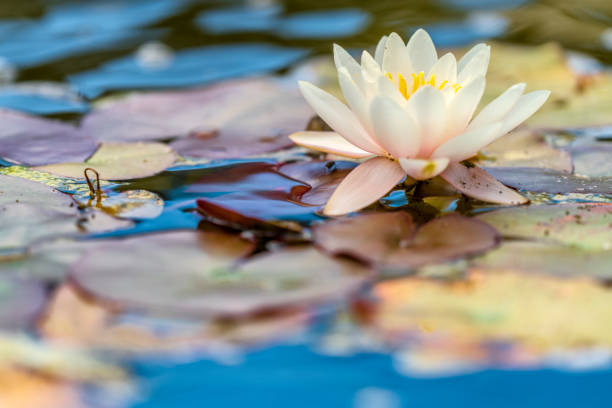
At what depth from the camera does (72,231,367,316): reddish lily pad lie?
1027 millimetres

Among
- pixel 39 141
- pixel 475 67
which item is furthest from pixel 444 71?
pixel 39 141

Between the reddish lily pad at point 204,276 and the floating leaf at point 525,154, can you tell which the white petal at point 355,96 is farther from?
the floating leaf at point 525,154

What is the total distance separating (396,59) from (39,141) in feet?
3.44

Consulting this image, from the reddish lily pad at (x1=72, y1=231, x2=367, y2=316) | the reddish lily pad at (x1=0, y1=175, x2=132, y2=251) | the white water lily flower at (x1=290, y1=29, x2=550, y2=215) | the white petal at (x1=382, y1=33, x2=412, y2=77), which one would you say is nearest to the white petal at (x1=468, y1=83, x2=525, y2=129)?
the white water lily flower at (x1=290, y1=29, x2=550, y2=215)

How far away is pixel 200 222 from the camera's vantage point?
1.35m

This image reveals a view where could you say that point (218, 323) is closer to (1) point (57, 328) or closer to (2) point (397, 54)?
(1) point (57, 328)

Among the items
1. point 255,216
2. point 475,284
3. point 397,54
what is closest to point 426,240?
point 475,284

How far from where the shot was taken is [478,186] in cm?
139

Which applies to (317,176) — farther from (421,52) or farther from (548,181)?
Result: (548,181)

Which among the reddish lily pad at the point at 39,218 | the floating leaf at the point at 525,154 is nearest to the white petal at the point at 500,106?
the floating leaf at the point at 525,154

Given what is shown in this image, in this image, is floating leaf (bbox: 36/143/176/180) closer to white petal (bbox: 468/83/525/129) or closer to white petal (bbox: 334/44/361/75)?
white petal (bbox: 334/44/361/75)

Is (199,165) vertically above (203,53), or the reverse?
(203,53)

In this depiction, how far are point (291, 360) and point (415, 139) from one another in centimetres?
56

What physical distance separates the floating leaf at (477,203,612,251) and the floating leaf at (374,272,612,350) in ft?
0.50
